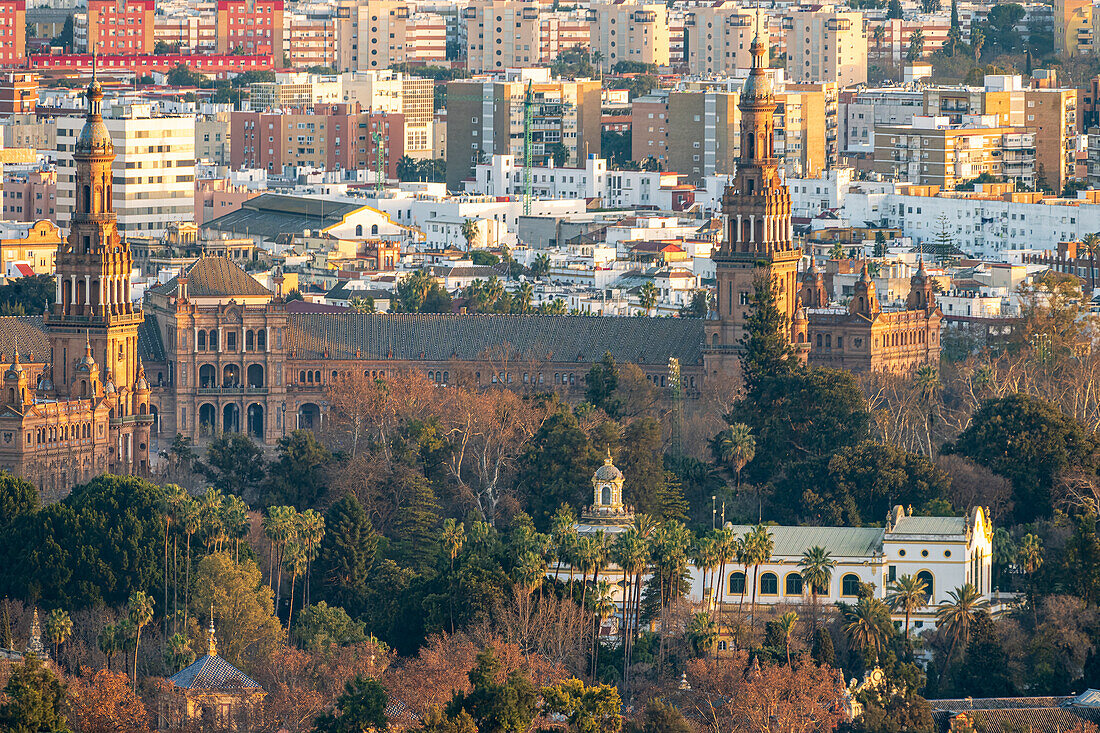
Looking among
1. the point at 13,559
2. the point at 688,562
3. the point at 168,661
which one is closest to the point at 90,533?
the point at 13,559

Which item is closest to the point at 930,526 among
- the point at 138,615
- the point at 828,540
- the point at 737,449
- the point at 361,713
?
the point at 828,540

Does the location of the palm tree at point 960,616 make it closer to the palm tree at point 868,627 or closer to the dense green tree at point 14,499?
the palm tree at point 868,627

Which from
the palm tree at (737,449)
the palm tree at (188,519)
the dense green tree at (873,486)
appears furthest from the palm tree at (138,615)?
the palm tree at (737,449)

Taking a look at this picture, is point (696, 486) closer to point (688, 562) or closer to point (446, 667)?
point (688, 562)

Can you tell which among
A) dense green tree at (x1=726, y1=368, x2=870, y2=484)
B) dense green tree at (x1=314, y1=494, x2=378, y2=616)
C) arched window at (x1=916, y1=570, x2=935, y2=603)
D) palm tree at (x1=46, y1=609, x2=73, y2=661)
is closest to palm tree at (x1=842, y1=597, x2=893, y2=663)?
arched window at (x1=916, y1=570, x2=935, y2=603)

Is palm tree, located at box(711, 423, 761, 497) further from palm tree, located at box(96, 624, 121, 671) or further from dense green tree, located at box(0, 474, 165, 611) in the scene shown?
palm tree, located at box(96, 624, 121, 671)

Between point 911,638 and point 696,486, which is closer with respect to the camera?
point 911,638
